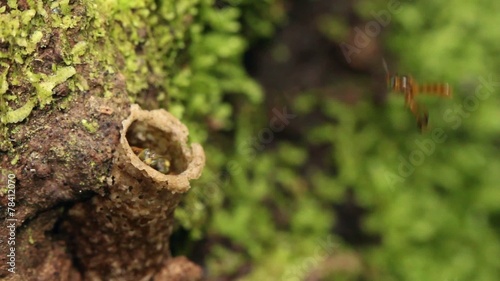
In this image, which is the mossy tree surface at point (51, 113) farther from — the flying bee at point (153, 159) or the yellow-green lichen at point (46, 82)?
the flying bee at point (153, 159)

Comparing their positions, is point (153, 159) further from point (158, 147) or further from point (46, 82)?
point (46, 82)

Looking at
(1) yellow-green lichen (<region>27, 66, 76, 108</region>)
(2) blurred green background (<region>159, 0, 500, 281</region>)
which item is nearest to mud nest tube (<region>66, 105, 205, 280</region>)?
(1) yellow-green lichen (<region>27, 66, 76, 108</region>)

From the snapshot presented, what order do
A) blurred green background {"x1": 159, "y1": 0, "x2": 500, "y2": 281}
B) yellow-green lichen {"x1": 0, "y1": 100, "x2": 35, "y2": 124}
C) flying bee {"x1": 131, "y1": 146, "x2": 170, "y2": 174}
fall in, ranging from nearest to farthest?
→ 1. yellow-green lichen {"x1": 0, "y1": 100, "x2": 35, "y2": 124}
2. flying bee {"x1": 131, "y1": 146, "x2": 170, "y2": 174}
3. blurred green background {"x1": 159, "y1": 0, "x2": 500, "y2": 281}

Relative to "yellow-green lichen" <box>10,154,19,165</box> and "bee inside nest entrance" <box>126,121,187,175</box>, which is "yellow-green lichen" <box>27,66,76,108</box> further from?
"bee inside nest entrance" <box>126,121,187,175</box>

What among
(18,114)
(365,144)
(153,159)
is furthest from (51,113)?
(365,144)

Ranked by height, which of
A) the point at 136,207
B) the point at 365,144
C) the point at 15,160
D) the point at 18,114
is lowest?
the point at 365,144

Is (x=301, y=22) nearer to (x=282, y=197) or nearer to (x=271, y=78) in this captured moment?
(x=271, y=78)
